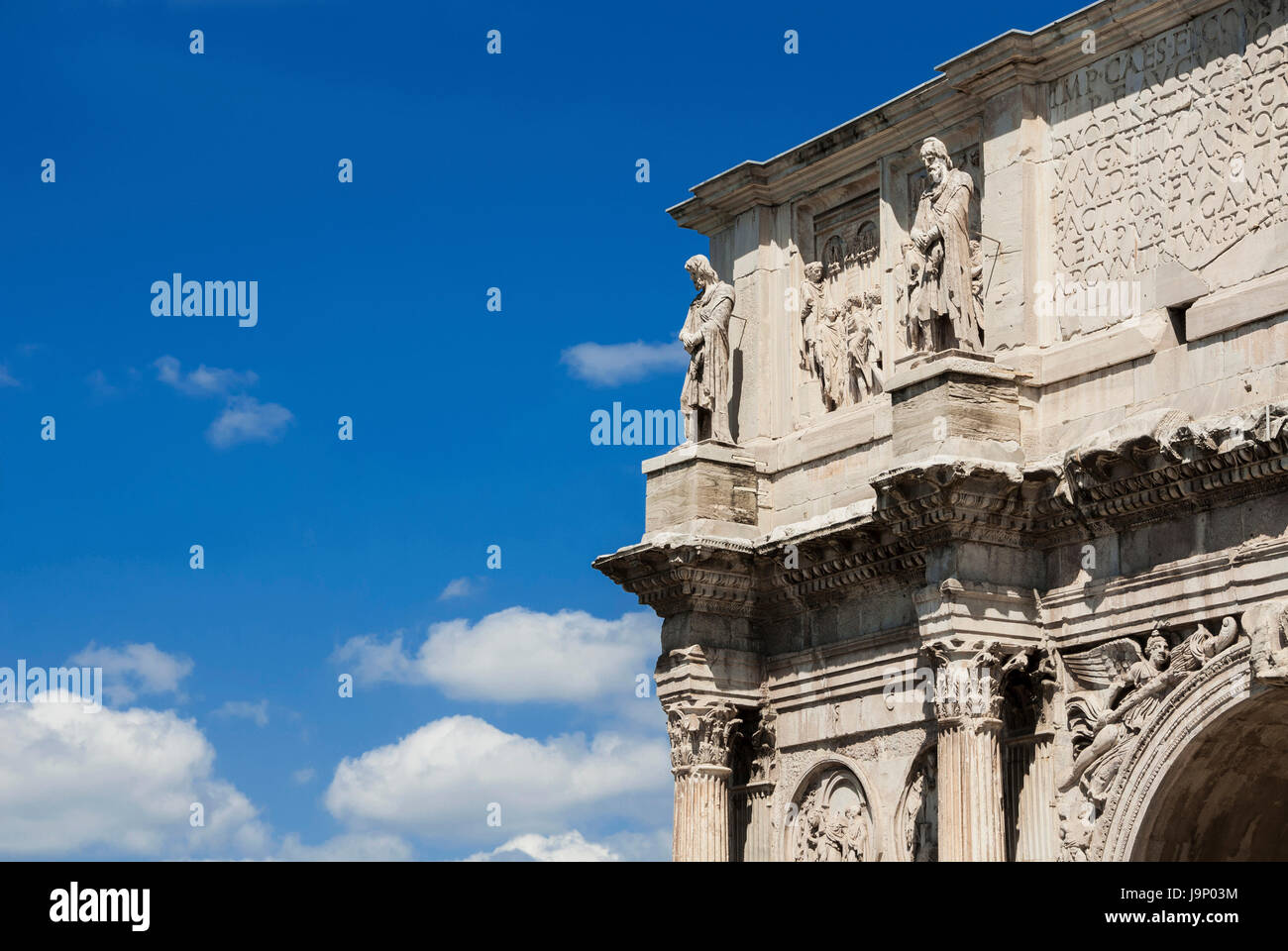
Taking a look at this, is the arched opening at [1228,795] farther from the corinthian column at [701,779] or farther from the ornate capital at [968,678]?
the corinthian column at [701,779]

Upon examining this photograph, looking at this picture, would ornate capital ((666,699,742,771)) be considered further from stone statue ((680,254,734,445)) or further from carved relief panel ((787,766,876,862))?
stone statue ((680,254,734,445))

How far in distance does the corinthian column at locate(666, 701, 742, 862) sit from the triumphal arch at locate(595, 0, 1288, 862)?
1.2 inches

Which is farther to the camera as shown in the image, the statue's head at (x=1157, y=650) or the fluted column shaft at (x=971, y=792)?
the fluted column shaft at (x=971, y=792)

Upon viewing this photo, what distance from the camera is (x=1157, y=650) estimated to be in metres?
17.3

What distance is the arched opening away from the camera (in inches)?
673

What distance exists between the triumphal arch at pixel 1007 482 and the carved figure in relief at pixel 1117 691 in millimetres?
32

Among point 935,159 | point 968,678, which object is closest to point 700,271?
point 935,159

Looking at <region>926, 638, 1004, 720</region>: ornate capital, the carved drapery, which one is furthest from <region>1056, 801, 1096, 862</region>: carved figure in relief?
<region>926, 638, 1004, 720</region>: ornate capital

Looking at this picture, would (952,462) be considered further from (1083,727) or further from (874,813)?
(874,813)

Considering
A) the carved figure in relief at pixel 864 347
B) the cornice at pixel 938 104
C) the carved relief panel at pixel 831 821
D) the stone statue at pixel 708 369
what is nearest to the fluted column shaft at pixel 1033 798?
the carved relief panel at pixel 831 821

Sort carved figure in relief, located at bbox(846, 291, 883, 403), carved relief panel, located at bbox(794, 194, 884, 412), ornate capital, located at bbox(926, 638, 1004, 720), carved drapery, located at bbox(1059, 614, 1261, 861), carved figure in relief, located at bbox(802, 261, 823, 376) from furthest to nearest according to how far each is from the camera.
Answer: carved figure in relief, located at bbox(802, 261, 823, 376) < carved relief panel, located at bbox(794, 194, 884, 412) < carved figure in relief, located at bbox(846, 291, 883, 403) < ornate capital, located at bbox(926, 638, 1004, 720) < carved drapery, located at bbox(1059, 614, 1261, 861)

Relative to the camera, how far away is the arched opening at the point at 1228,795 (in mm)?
17094

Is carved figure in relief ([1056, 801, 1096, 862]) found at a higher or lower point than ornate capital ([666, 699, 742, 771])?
lower
